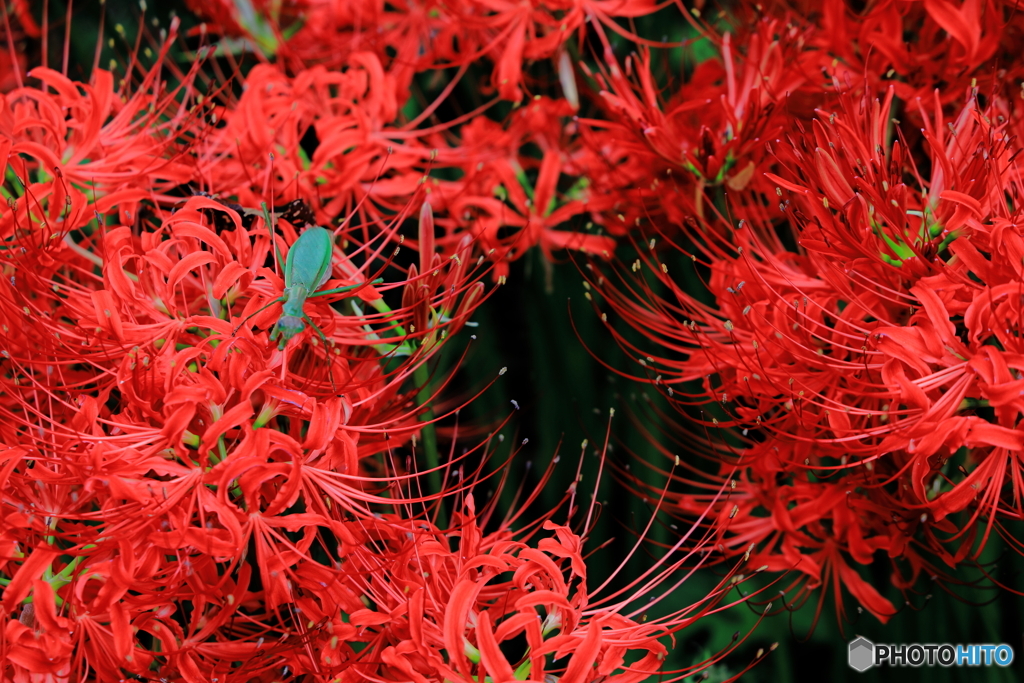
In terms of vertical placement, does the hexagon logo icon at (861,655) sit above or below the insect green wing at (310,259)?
below

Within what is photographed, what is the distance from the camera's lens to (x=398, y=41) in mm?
1453

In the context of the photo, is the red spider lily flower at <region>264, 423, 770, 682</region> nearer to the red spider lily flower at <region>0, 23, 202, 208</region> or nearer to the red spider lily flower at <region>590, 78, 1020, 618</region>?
the red spider lily flower at <region>590, 78, 1020, 618</region>

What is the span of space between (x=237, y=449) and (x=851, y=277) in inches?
23.6

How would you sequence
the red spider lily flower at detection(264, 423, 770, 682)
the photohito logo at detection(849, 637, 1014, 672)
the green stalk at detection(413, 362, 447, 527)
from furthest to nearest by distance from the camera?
1. the photohito logo at detection(849, 637, 1014, 672)
2. the green stalk at detection(413, 362, 447, 527)
3. the red spider lily flower at detection(264, 423, 770, 682)

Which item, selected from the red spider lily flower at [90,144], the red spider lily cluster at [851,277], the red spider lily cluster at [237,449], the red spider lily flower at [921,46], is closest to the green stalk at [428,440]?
the red spider lily cluster at [237,449]

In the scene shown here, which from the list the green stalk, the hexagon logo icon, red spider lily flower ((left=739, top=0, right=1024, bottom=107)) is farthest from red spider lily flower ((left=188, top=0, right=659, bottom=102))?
the hexagon logo icon

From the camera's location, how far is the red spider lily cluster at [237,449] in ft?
2.48

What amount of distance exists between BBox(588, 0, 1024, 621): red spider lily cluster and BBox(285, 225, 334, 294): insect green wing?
1.22 ft

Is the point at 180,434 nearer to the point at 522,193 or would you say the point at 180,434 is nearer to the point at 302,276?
the point at 302,276

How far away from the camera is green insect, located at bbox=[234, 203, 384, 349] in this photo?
809 millimetres

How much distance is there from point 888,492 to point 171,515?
2.40ft

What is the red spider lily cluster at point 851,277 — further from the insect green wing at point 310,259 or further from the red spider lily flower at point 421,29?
the insect green wing at point 310,259

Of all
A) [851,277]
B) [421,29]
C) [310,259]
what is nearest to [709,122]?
[851,277]

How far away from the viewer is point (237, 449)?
0.76 m
